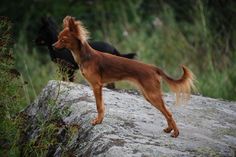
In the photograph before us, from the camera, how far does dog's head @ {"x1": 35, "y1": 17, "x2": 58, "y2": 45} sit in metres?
9.17

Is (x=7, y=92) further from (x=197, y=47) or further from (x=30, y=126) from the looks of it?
(x=197, y=47)

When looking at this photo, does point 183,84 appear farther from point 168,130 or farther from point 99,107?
point 99,107

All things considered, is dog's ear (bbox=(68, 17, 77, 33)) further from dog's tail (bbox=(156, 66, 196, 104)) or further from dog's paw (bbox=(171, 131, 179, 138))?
dog's paw (bbox=(171, 131, 179, 138))

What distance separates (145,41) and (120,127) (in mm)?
6538

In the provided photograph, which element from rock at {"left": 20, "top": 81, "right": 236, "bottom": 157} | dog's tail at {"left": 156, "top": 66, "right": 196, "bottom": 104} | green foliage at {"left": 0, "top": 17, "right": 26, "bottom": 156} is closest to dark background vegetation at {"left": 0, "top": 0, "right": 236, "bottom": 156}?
green foliage at {"left": 0, "top": 17, "right": 26, "bottom": 156}

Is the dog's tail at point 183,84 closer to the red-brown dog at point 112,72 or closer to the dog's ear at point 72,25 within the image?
the red-brown dog at point 112,72

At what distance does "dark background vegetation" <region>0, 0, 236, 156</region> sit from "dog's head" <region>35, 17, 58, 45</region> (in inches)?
19.2

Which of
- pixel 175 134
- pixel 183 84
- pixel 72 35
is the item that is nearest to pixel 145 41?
pixel 183 84

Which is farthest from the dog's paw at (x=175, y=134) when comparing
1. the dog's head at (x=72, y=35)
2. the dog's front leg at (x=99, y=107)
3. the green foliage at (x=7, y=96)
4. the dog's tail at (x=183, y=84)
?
the green foliage at (x=7, y=96)

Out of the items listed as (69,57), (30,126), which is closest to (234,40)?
(69,57)

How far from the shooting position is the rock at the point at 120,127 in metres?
5.56

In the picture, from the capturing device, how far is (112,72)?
5.95m

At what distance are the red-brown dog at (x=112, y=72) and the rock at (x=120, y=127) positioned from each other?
0.19m

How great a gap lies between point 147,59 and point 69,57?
304 centimetres
